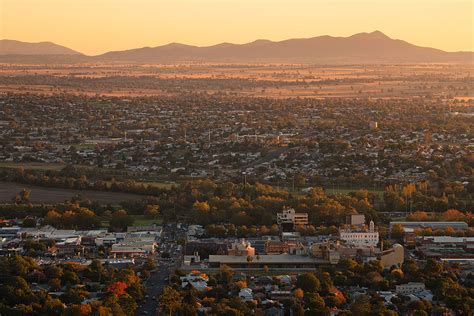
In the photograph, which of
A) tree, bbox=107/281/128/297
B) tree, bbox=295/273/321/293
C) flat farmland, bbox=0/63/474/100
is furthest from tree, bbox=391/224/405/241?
flat farmland, bbox=0/63/474/100

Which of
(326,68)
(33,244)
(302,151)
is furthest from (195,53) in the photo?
(33,244)

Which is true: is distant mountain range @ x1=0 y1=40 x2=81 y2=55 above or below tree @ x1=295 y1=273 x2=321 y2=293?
below

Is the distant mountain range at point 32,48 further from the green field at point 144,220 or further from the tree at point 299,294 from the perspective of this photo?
the tree at point 299,294

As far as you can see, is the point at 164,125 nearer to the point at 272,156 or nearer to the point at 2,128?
the point at 2,128

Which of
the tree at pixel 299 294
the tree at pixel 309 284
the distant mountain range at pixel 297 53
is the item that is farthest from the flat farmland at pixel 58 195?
the distant mountain range at pixel 297 53

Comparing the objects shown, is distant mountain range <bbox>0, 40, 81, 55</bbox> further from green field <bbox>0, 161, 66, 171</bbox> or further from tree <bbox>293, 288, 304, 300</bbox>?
tree <bbox>293, 288, 304, 300</bbox>
